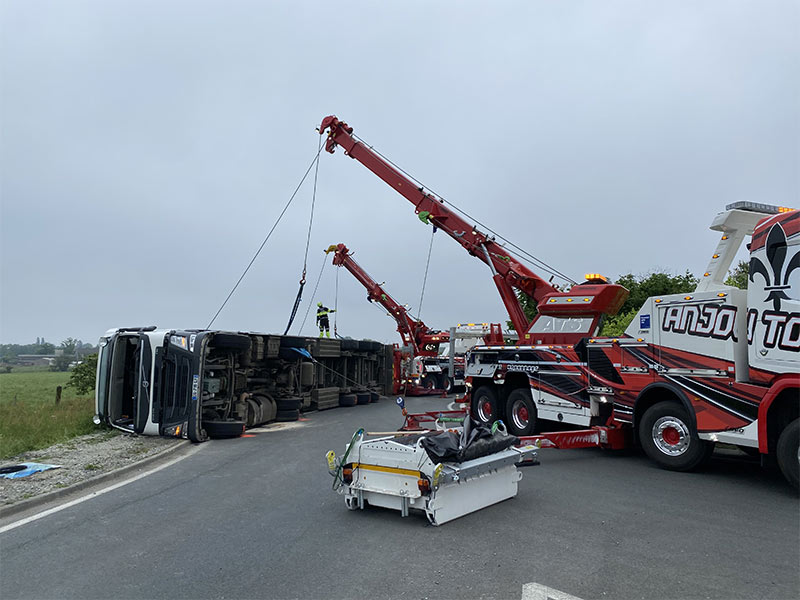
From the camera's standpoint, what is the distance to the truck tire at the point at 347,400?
19.2 meters

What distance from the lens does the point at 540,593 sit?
399 cm

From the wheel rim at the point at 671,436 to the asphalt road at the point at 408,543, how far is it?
15.9 inches

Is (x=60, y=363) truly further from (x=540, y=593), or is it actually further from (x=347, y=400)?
(x=540, y=593)

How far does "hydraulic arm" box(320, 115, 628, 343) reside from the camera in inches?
443

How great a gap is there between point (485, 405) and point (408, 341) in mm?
13101

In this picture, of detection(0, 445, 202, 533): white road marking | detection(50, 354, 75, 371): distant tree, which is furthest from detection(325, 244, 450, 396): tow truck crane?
detection(50, 354, 75, 371): distant tree

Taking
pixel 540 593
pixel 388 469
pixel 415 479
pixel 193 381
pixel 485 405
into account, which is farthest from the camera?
pixel 485 405

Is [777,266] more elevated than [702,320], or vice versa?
[777,266]

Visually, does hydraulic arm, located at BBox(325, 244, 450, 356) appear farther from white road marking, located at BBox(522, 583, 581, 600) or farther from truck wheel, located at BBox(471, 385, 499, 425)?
white road marking, located at BBox(522, 583, 581, 600)

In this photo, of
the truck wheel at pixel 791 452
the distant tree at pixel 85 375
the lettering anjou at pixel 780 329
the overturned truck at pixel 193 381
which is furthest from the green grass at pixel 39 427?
the lettering anjou at pixel 780 329

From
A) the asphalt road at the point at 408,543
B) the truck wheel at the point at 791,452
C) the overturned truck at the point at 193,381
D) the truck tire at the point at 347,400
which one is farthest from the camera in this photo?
the truck tire at the point at 347,400

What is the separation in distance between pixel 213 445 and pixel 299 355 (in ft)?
16.1

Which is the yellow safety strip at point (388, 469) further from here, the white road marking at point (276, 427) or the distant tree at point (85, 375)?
the distant tree at point (85, 375)

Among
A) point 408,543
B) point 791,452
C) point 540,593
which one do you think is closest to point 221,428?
point 408,543
